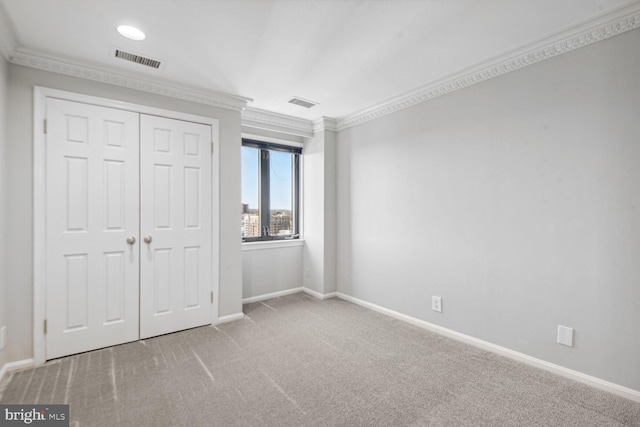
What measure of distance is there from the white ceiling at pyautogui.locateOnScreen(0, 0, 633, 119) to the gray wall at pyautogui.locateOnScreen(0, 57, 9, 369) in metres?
0.33

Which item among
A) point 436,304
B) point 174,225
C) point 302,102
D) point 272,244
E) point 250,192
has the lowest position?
point 436,304

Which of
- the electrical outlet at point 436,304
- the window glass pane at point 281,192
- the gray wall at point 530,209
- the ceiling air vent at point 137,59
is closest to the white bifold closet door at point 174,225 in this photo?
the ceiling air vent at point 137,59

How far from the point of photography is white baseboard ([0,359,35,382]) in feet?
7.56

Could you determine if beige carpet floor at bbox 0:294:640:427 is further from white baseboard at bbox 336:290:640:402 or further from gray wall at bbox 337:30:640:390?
gray wall at bbox 337:30:640:390

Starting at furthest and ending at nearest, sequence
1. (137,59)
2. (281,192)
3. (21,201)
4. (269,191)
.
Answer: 1. (281,192)
2. (269,191)
3. (137,59)
4. (21,201)

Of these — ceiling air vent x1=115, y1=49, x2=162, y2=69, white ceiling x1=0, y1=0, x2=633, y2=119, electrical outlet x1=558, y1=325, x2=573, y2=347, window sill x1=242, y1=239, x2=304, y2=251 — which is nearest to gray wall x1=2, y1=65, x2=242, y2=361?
white ceiling x1=0, y1=0, x2=633, y2=119

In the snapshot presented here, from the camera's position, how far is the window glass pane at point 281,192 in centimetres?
450

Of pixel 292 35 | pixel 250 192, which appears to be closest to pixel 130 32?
pixel 292 35

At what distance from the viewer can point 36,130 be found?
245cm

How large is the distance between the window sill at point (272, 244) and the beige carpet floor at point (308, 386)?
1335 millimetres

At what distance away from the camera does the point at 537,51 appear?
7.80ft

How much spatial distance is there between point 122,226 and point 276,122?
2.24 meters

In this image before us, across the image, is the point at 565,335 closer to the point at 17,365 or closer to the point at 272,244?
the point at 272,244

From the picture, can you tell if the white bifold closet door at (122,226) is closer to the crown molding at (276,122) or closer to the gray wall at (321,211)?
the crown molding at (276,122)
